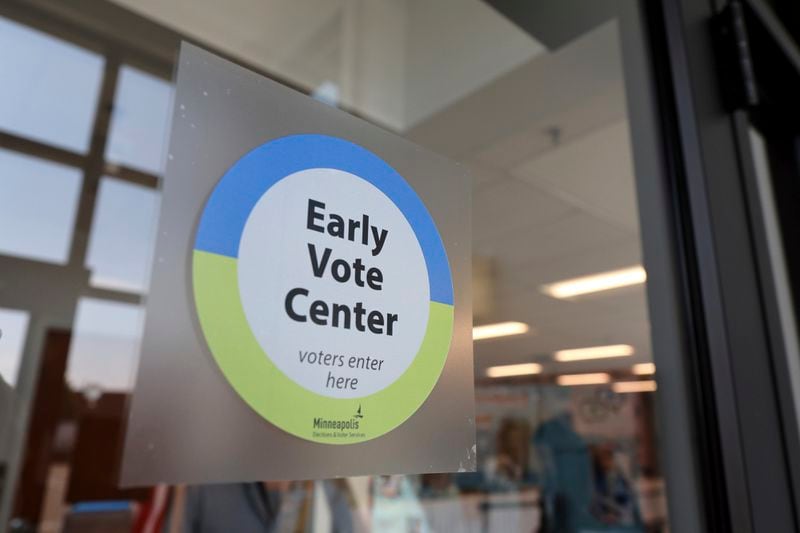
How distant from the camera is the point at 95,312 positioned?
8.71 ft

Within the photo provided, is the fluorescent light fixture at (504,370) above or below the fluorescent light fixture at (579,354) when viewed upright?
below

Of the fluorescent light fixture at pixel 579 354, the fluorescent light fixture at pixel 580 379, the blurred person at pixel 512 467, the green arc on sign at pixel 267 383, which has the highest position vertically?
the fluorescent light fixture at pixel 579 354

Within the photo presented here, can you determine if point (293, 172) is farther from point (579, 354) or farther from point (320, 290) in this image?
point (579, 354)

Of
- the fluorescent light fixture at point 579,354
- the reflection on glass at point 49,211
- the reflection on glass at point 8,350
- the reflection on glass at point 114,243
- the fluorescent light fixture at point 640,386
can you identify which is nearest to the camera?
the reflection on glass at point 8,350

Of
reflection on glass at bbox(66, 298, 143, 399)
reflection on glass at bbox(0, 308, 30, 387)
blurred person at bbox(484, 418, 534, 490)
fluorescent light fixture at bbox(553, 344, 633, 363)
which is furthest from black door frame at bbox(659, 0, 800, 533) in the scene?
reflection on glass at bbox(66, 298, 143, 399)

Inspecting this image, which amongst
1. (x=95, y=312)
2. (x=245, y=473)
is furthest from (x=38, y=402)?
(x=245, y=473)

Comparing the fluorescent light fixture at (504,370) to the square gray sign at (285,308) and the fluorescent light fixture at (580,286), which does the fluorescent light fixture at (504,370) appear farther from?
the fluorescent light fixture at (580,286)

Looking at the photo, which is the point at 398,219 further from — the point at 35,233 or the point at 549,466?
the point at 549,466

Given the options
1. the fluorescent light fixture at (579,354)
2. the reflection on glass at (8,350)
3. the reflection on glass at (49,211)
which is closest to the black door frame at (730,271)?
the reflection on glass at (8,350)

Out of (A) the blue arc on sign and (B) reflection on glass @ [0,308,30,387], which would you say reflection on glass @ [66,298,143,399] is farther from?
(A) the blue arc on sign

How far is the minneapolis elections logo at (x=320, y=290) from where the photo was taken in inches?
9.9

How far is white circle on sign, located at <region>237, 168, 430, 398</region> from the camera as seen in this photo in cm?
26

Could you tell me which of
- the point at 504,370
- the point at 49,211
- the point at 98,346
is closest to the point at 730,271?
the point at 504,370

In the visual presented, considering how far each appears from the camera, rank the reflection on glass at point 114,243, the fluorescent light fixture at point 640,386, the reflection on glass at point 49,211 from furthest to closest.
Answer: the reflection on glass at point 114,243
the reflection on glass at point 49,211
the fluorescent light fixture at point 640,386
